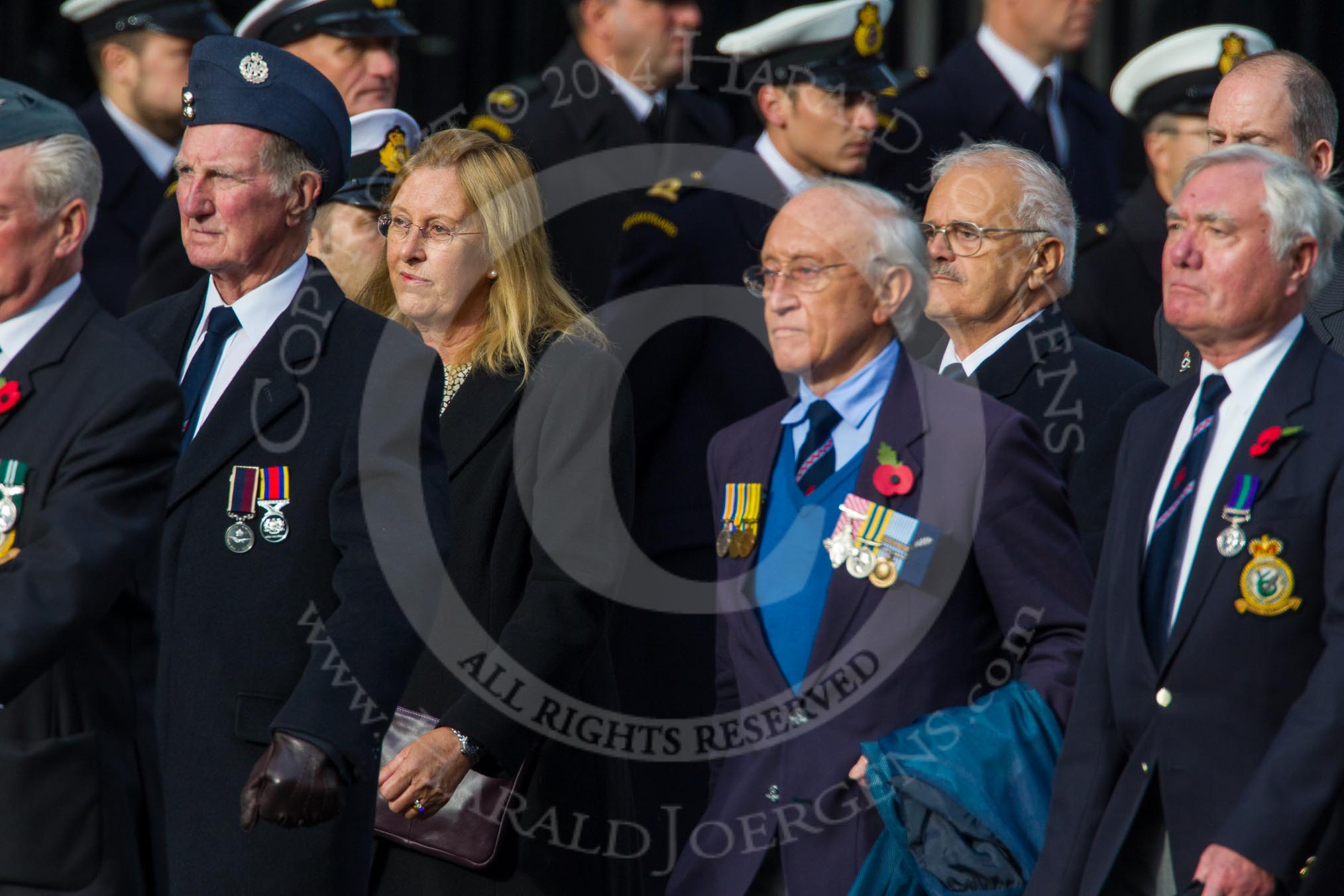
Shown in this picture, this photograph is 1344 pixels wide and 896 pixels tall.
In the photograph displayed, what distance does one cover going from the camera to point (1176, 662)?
10.7ft

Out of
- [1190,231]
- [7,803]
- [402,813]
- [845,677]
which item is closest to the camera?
[7,803]

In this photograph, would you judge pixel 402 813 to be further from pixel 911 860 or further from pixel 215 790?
pixel 911 860

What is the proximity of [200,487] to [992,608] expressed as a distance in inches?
54.9

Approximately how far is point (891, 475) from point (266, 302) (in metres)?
1.15

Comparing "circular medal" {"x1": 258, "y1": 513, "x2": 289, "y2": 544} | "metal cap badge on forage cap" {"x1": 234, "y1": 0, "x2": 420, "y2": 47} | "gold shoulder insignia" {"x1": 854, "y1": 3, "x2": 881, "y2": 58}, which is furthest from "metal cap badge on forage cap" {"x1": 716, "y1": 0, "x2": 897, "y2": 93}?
"circular medal" {"x1": 258, "y1": 513, "x2": 289, "y2": 544}

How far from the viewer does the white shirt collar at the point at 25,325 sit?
3.39 metres

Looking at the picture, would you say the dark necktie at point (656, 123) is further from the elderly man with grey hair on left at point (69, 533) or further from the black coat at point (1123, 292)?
the elderly man with grey hair on left at point (69, 533)

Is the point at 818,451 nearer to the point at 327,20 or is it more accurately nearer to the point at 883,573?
the point at 883,573

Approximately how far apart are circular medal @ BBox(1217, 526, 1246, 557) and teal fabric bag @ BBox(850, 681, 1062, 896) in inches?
21.8

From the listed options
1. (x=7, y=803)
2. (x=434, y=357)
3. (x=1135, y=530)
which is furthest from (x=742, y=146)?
(x=7, y=803)

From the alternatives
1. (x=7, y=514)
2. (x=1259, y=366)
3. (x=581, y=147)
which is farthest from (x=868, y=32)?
(x=7, y=514)

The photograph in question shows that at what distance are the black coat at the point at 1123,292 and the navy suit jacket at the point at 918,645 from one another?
5.75ft

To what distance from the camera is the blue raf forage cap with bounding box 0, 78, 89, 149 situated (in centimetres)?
334

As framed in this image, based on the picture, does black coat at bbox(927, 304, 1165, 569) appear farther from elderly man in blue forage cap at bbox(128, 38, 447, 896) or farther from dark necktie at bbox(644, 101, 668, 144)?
dark necktie at bbox(644, 101, 668, 144)
